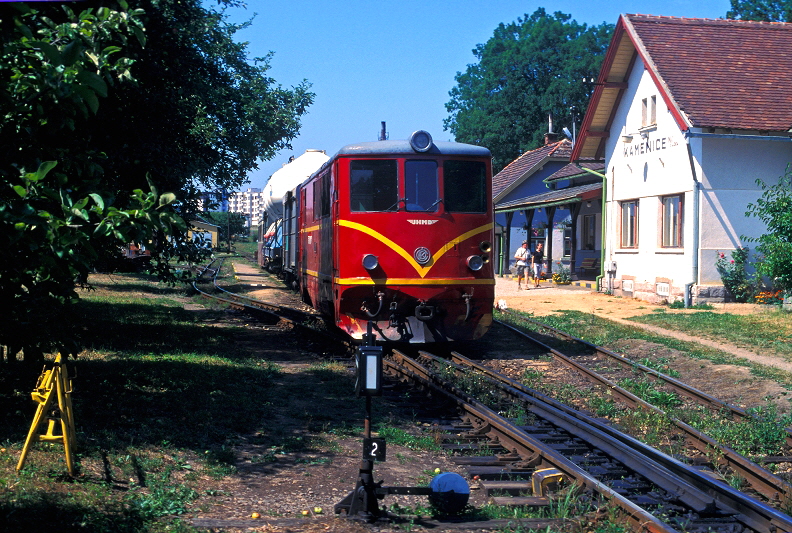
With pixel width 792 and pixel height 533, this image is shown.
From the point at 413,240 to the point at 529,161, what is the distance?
3198 cm

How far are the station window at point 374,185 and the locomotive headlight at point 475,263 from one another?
1.36 m

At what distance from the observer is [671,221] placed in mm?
21688

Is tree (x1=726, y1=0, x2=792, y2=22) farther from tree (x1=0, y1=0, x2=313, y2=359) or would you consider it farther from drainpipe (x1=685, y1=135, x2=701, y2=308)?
tree (x1=0, y1=0, x2=313, y2=359)

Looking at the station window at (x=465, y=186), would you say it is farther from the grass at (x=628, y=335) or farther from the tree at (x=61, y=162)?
the grass at (x=628, y=335)

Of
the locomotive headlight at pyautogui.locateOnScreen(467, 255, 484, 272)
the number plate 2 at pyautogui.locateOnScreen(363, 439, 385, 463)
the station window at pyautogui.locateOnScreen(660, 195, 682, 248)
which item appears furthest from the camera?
the station window at pyautogui.locateOnScreen(660, 195, 682, 248)

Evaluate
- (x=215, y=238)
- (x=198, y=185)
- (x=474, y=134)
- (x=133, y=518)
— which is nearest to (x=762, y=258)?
(x=198, y=185)

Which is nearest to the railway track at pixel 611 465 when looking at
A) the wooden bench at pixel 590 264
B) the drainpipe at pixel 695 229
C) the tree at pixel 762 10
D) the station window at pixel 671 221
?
the drainpipe at pixel 695 229

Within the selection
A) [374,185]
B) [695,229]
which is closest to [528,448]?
[374,185]

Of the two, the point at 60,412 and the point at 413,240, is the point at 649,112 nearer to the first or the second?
the point at 413,240

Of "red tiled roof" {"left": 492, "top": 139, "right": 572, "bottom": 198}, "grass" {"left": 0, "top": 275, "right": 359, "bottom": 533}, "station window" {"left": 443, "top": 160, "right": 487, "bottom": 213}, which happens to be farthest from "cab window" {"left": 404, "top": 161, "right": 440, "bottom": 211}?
"red tiled roof" {"left": 492, "top": 139, "right": 572, "bottom": 198}

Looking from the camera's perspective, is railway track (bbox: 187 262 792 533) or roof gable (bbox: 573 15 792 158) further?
roof gable (bbox: 573 15 792 158)

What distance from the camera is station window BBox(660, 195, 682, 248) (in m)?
21.1

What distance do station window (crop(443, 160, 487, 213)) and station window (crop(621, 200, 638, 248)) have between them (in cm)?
1265

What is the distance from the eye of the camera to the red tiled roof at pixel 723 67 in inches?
795
